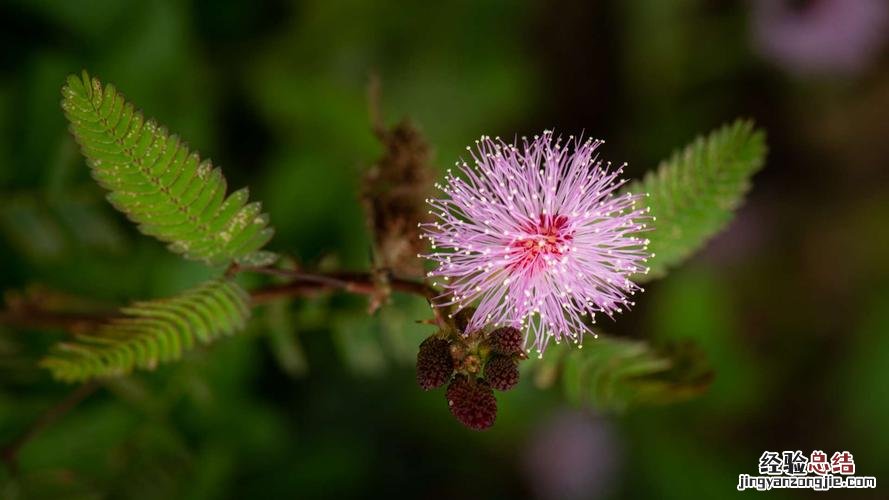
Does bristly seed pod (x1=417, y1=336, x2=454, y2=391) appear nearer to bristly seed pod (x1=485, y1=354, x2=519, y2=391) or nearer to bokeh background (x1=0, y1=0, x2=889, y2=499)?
bristly seed pod (x1=485, y1=354, x2=519, y2=391)

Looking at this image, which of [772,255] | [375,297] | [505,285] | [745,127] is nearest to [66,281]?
[375,297]

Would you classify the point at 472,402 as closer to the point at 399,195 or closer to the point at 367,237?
the point at 399,195

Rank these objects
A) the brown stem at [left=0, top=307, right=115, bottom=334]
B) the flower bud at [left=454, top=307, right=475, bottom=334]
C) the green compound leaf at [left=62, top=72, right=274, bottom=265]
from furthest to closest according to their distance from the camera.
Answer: the brown stem at [left=0, top=307, right=115, bottom=334] < the flower bud at [left=454, top=307, right=475, bottom=334] < the green compound leaf at [left=62, top=72, right=274, bottom=265]

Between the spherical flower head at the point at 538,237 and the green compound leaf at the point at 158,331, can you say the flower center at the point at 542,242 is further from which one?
the green compound leaf at the point at 158,331

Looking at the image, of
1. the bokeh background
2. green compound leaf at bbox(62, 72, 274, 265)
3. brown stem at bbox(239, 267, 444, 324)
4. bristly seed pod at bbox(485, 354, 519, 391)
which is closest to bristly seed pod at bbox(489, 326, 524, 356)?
bristly seed pod at bbox(485, 354, 519, 391)

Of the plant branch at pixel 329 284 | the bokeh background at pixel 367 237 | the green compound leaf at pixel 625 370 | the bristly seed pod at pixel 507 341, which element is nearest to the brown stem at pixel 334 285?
the plant branch at pixel 329 284
